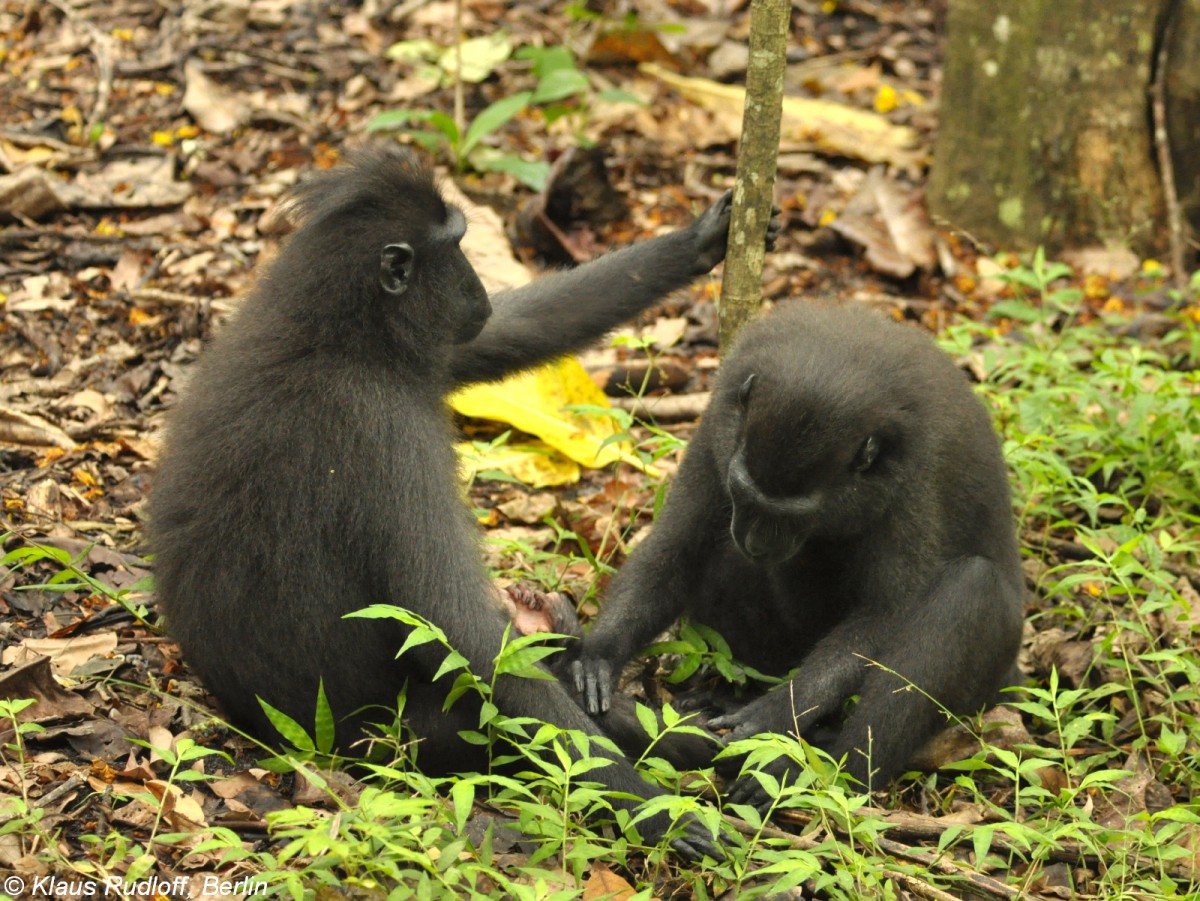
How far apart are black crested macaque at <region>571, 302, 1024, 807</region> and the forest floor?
1.66 ft

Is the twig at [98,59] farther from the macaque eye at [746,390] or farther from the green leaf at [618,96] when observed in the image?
the macaque eye at [746,390]

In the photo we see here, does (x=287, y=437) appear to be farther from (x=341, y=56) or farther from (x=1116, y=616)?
(x=341, y=56)

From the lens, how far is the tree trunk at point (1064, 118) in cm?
931

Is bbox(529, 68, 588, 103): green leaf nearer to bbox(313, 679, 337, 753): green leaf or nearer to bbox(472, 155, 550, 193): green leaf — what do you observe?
bbox(472, 155, 550, 193): green leaf

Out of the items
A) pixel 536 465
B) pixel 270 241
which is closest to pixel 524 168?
pixel 270 241

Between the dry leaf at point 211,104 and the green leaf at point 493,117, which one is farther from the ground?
the green leaf at point 493,117

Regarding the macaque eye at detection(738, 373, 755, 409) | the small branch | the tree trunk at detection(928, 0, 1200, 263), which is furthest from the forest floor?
the macaque eye at detection(738, 373, 755, 409)

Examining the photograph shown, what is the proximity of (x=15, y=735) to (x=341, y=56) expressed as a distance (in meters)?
7.93

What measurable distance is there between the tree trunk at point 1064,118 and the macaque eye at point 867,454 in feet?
16.5

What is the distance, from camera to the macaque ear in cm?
511

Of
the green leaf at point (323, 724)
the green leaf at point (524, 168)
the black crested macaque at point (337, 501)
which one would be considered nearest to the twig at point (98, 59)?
the green leaf at point (524, 168)

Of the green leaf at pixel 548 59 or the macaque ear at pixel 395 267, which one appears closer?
the macaque ear at pixel 395 267

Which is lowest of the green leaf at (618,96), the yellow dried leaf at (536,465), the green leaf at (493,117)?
the yellow dried leaf at (536,465)

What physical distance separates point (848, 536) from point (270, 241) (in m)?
5.12
